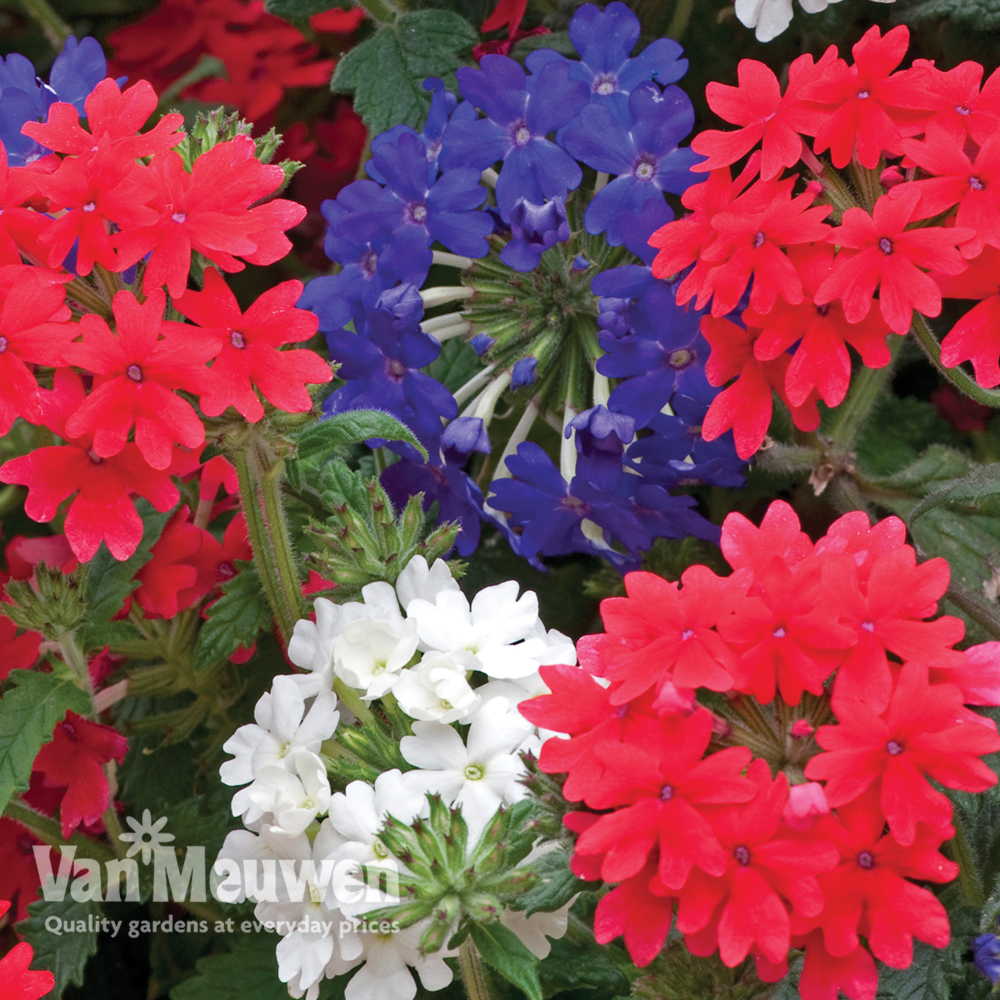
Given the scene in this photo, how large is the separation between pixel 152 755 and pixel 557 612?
0.49m

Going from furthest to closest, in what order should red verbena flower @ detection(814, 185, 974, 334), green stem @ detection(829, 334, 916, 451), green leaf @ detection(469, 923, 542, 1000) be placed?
green stem @ detection(829, 334, 916, 451), red verbena flower @ detection(814, 185, 974, 334), green leaf @ detection(469, 923, 542, 1000)

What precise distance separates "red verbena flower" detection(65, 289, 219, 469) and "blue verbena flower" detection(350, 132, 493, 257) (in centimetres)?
34

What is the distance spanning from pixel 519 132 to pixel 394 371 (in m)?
0.27

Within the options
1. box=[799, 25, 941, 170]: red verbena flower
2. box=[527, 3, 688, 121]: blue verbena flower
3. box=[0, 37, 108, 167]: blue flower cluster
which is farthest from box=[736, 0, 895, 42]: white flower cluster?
box=[0, 37, 108, 167]: blue flower cluster

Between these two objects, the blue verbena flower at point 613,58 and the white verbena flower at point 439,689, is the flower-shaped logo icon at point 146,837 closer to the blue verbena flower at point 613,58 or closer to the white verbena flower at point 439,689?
the white verbena flower at point 439,689

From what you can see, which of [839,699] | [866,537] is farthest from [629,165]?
[839,699]

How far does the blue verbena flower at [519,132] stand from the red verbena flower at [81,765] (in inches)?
25.4

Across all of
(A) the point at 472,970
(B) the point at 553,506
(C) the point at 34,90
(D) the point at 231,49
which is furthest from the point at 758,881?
(D) the point at 231,49

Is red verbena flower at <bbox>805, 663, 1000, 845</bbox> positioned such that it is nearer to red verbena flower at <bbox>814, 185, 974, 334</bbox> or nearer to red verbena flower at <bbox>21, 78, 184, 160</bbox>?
red verbena flower at <bbox>814, 185, 974, 334</bbox>

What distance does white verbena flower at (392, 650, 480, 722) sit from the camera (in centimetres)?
82

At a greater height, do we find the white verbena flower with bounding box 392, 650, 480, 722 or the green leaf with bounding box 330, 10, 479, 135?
the green leaf with bounding box 330, 10, 479, 135

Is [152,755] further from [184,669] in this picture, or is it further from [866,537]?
[866,537]

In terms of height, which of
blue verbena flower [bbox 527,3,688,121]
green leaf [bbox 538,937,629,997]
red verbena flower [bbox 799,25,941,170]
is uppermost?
red verbena flower [bbox 799,25,941,170]

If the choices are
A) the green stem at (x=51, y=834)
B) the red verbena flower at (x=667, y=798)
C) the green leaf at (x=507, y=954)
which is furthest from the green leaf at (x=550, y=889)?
the green stem at (x=51, y=834)
